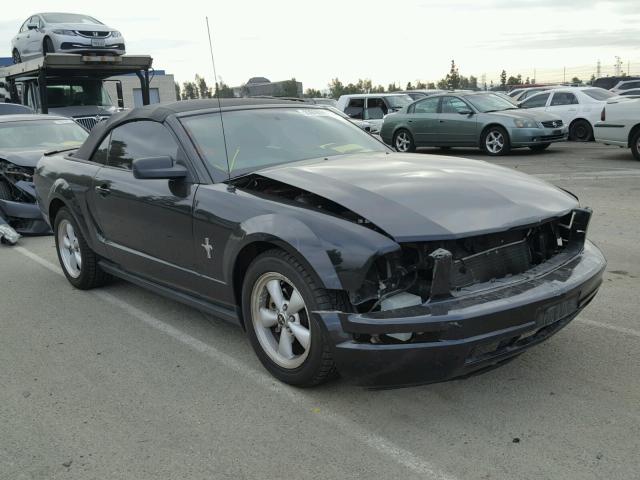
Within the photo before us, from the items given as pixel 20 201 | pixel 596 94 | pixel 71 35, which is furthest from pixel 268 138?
pixel 596 94

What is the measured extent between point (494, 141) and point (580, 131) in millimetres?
3857

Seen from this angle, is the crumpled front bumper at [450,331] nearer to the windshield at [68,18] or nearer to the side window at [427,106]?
the side window at [427,106]

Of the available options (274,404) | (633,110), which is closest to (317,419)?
(274,404)

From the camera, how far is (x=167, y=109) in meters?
4.57

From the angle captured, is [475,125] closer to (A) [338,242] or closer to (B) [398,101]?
(B) [398,101]

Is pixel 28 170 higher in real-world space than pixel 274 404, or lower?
higher

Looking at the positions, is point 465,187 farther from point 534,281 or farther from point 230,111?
point 230,111

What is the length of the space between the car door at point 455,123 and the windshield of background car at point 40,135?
8865 mm

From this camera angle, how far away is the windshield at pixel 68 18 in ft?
53.2

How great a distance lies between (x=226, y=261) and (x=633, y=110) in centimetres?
1106

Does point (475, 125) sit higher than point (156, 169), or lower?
lower

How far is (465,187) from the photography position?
3572 millimetres

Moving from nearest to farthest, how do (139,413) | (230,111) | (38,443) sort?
(38,443), (139,413), (230,111)

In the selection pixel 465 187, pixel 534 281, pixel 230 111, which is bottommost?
pixel 534 281
